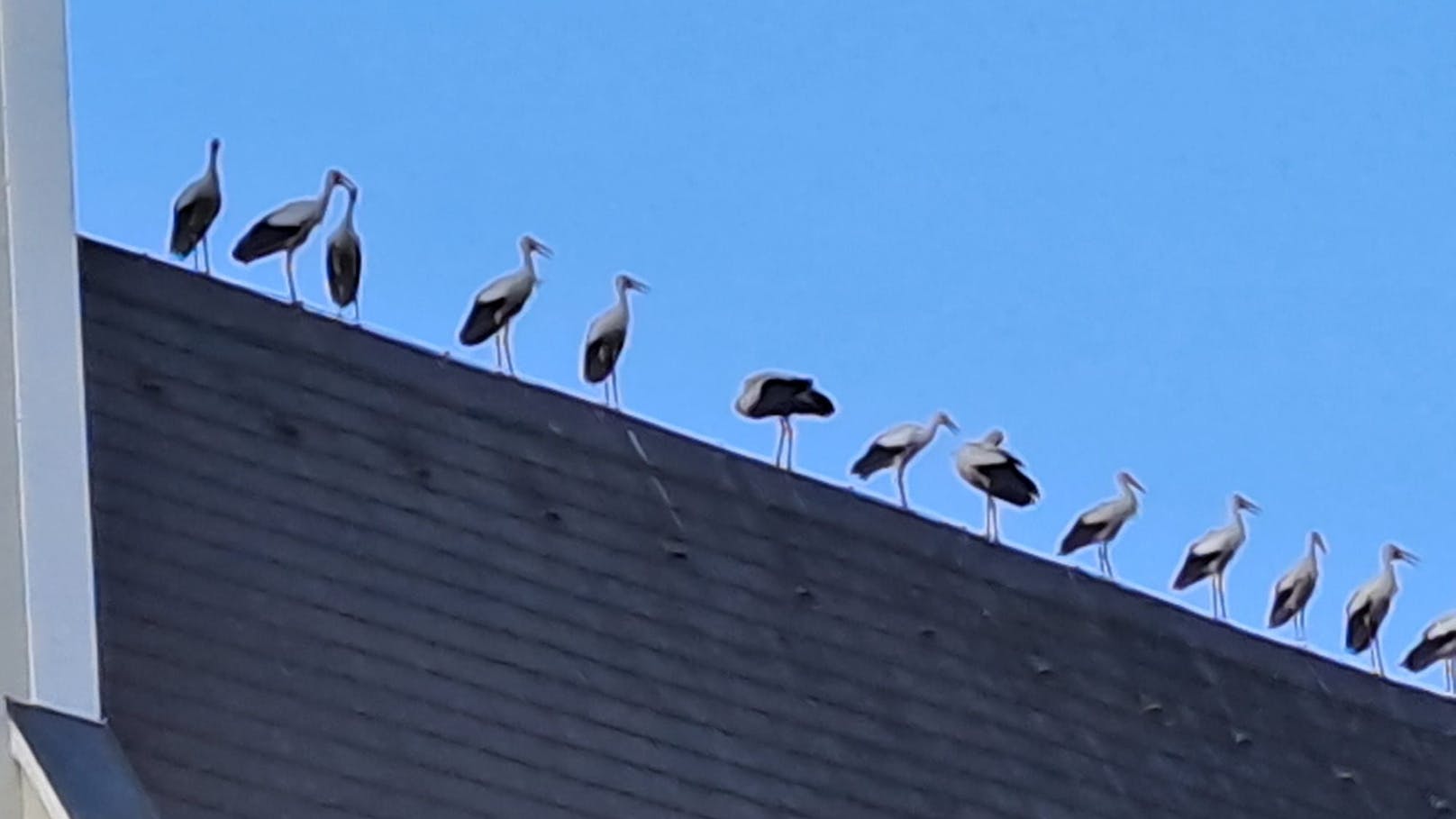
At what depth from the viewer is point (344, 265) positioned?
16891 mm

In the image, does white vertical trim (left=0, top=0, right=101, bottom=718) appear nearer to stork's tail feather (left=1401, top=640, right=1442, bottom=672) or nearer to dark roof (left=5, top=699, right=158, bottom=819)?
dark roof (left=5, top=699, right=158, bottom=819)

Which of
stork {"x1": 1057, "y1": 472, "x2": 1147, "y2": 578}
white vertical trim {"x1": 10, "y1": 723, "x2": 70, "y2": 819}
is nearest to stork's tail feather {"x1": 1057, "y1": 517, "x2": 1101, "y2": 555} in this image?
stork {"x1": 1057, "y1": 472, "x2": 1147, "y2": 578}

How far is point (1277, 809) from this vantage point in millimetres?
16297

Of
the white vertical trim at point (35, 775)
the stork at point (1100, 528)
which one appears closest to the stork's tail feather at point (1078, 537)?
the stork at point (1100, 528)

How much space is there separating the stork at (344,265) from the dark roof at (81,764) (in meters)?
4.76

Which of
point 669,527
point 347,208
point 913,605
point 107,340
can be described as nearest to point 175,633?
point 107,340

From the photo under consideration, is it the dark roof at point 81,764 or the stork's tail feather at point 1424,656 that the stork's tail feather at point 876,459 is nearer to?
the stork's tail feather at point 1424,656

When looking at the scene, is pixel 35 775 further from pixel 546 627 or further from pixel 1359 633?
pixel 1359 633

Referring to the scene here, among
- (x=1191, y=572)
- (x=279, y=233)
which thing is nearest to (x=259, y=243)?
(x=279, y=233)

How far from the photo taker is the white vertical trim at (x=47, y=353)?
39.2ft

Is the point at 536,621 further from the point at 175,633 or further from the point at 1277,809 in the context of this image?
the point at 1277,809

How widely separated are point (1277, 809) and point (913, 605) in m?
2.02

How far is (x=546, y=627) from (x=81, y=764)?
270 cm

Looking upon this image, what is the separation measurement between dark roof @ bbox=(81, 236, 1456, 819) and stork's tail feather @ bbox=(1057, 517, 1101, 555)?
227cm
